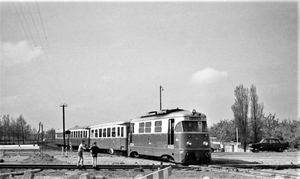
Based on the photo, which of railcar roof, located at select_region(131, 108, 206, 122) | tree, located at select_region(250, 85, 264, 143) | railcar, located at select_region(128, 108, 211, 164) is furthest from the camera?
tree, located at select_region(250, 85, 264, 143)

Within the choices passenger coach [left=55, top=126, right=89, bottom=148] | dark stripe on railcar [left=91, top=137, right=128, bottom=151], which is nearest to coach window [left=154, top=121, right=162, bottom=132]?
dark stripe on railcar [left=91, top=137, right=128, bottom=151]

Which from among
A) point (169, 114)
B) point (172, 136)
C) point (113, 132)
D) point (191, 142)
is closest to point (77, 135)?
point (113, 132)

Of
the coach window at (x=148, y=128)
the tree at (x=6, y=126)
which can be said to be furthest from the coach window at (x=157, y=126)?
the tree at (x=6, y=126)

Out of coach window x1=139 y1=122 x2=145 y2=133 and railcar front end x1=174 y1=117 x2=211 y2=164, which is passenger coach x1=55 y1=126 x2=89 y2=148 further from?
railcar front end x1=174 y1=117 x2=211 y2=164

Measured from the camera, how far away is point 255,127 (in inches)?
2077

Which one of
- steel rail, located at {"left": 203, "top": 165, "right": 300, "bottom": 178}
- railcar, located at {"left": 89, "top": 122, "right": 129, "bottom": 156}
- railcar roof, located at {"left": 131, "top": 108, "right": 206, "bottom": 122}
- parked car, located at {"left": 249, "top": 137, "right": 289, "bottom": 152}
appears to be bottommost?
parked car, located at {"left": 249, "top": 137, "right": 289, "bottom": 152}

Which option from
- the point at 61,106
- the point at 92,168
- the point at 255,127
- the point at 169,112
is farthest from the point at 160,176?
the point at 61,106

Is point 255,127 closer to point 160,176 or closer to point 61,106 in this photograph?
point 61,106

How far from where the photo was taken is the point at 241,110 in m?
54.4

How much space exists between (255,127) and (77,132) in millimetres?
25269

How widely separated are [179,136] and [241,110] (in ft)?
119

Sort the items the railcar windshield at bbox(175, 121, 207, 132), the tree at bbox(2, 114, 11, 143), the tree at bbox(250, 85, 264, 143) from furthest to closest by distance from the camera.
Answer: the tree at bbox(2, 114, 11, 143) < the tree at bbox(250, 85, 264, 143) < the railcar windshield at bbox(175, 121, 207, 132)

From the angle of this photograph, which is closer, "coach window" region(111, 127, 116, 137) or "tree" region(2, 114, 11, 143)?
"coach window" region(111, 127, 116, 137)

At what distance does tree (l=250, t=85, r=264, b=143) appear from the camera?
173 feet
